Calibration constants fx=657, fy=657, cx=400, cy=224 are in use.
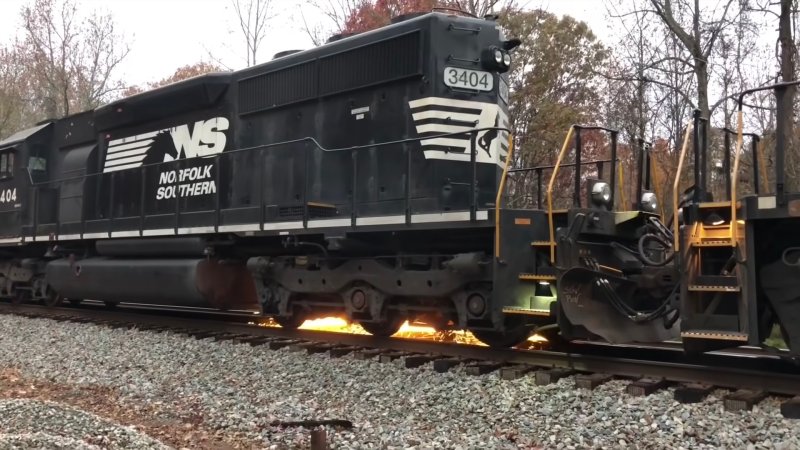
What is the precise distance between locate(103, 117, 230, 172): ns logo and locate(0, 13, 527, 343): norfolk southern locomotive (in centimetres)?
3

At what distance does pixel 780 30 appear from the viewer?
12.2 m

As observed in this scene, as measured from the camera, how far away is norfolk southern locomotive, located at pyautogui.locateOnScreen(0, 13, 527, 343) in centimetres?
698

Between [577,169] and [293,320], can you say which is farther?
[293,320]

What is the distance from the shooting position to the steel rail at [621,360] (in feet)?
16.6

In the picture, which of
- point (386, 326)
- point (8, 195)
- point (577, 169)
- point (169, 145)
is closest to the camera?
point (577, 169)

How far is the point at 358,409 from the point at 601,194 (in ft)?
9.76

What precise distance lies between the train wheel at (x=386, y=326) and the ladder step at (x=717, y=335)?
336 centimetres

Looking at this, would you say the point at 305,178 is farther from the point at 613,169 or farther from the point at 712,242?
the point at 712,242

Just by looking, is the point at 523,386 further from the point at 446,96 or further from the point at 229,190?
the point at 229,190

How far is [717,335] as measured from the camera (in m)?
4.56

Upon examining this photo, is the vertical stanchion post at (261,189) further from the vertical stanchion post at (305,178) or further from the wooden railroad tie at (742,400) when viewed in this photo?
the wooden railroad tie at (742,400)

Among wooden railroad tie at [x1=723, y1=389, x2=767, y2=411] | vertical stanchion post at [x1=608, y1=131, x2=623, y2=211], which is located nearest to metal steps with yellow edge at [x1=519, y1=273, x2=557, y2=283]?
vertical stanchion post at [x1=608, y1=131, x2=623, y2=211]

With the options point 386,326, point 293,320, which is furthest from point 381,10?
point 386,326

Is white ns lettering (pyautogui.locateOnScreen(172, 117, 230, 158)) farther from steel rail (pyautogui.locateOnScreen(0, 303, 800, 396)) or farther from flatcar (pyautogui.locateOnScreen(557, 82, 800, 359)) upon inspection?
flatcar (pyautogui.locateOnScreen(557, 82, 800, 359))
